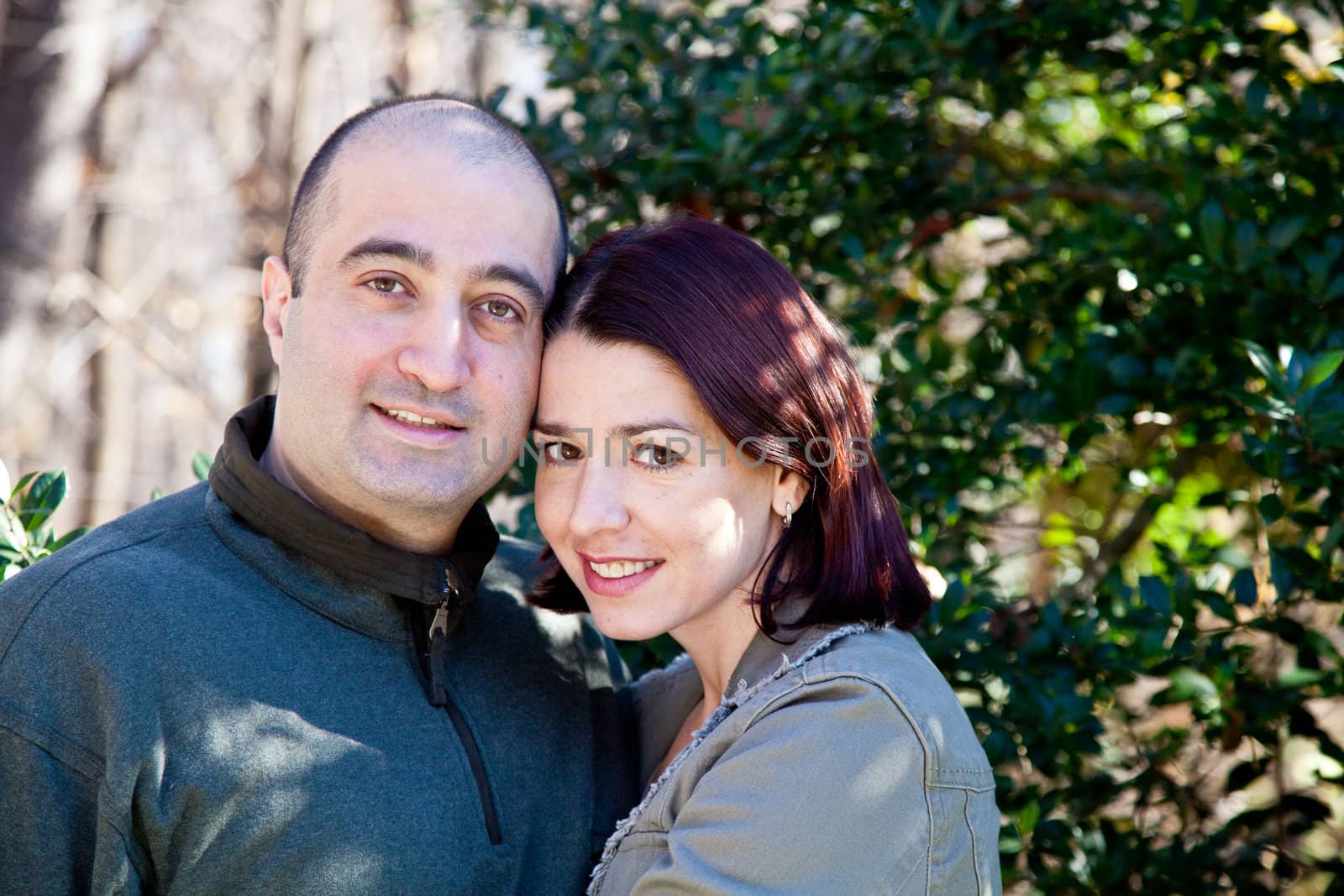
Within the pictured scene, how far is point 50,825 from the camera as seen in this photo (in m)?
1.41

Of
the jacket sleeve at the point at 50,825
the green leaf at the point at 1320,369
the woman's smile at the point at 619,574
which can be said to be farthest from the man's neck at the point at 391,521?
the green leaf at the point at 1320,369

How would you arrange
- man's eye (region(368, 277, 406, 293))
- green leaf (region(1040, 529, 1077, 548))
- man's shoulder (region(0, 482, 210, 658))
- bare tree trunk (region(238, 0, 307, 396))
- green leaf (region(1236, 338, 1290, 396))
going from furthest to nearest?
bare tree trunk (region(238, 0, 307, 396))
green leaf (region(1040, 529, 1077, 548))
green leaf (region(1236, 338, 1290, 396))
man's eye (region(368, 277, 406, 293))
man's shoulder (region(0, 482, 210, 658))

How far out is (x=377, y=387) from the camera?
1.76 meters

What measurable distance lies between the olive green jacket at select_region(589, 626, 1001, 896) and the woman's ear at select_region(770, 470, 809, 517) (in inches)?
8.8

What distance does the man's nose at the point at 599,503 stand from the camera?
5.82ft

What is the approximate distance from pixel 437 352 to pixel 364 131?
410mm

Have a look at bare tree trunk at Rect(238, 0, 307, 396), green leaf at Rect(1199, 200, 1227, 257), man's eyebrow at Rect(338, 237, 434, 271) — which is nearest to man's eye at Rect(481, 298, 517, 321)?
man's eyebrow at Rect(338, 237, 434, 271)

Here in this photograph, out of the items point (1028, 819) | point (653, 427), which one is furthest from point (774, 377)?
point (1028, 819)

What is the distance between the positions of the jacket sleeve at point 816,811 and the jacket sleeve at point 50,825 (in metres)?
0.64

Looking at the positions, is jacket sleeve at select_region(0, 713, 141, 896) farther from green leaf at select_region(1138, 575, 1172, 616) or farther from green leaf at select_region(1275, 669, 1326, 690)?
green leaf at select_region(1275, 669, 1326, 690)

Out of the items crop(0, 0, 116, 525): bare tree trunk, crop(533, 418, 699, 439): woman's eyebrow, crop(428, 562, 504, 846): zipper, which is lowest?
crop(0, 0, 116, 525): bare tree trunk

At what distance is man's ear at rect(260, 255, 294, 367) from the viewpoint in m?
1.91

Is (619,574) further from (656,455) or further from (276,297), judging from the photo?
(276,297)

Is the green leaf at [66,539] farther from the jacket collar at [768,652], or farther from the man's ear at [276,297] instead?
the jacket collar at [768,652]
